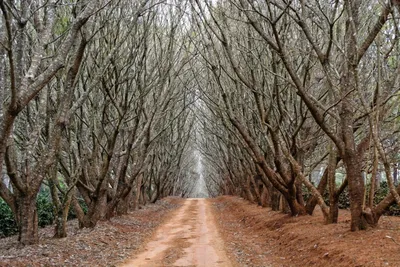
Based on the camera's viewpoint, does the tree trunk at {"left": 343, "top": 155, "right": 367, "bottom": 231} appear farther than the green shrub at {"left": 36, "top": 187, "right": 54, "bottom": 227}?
No

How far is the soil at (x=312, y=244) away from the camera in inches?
255

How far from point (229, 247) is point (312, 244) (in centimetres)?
299

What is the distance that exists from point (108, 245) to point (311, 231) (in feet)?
18.0

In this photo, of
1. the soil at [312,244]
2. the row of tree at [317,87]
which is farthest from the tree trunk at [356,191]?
the soil at [312,244]

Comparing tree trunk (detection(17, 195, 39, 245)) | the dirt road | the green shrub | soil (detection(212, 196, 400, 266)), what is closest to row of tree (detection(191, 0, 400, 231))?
soil (detection(212, 196, 400, 266))

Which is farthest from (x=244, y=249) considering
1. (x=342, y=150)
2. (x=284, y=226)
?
(x=342, y=150)

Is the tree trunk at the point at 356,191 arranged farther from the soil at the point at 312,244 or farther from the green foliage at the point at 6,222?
the green foliage at the point at 6,222

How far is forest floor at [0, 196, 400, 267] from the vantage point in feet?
23.0

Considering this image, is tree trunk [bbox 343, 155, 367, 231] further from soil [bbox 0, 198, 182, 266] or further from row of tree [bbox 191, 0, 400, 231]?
soil [bbox 0, 198, 182, 266]

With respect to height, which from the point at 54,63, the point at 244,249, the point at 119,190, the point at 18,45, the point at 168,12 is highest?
the point at 168,12

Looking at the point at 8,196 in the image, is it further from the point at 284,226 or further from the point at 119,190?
the point at 284,226

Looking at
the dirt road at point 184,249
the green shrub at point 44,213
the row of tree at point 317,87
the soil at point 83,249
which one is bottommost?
the dirt road at point 184,249

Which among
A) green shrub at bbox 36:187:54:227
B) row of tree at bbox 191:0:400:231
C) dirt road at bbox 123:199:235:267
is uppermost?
row of tree at bbox 191:0:400:231

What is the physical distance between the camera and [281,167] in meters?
12.2
